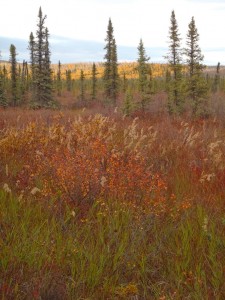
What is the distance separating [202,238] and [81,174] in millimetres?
1869

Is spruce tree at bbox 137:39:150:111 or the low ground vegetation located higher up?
spruce tree at bbox 137:39:150:111

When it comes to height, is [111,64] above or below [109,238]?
above

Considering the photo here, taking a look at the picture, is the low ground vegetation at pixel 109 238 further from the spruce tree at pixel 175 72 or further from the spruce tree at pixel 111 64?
the spruce tree at pixel 111 64

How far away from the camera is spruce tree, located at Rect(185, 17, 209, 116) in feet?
80.7

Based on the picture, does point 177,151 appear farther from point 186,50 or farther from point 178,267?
point 186,50

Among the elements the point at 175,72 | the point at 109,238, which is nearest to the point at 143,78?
the point at 175,72

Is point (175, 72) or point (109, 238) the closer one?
point (109, 238)

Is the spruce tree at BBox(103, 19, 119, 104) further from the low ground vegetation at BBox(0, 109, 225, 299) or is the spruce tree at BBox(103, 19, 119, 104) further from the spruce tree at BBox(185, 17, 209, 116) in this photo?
the low ground vegetation at BBox(0, 109, 225, 299)

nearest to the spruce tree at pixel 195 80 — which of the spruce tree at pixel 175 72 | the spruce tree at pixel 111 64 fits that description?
the spruce tree at pixel 175 72

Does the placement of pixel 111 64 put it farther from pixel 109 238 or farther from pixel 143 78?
pixel 109 238

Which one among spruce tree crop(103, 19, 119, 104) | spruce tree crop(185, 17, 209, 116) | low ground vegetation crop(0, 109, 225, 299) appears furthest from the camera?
spruce tree crop(103, 19, 119, 104)

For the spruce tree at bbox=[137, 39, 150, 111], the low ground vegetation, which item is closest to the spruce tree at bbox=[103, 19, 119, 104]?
the spruce tree at bbox=[137, 39, 150, 111]

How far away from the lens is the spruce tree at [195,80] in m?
24.6

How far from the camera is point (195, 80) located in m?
25.2
